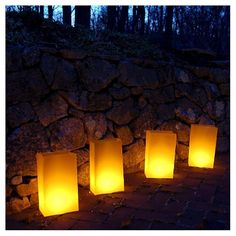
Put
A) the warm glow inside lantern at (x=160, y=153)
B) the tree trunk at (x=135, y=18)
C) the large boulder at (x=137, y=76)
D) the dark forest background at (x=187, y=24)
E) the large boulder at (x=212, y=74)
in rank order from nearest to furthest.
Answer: the warm glow inside lantern at (x=160, y=153), the large boulder at (x=137, y=76), the large boulder at (x=212, y=74), the tree trunk at (x=135, y=18), the dark forest background at (x=187, y=24)

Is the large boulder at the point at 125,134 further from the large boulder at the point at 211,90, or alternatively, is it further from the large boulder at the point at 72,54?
the large boulder at the point at 211,90

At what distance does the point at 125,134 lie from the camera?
4066 millimetres

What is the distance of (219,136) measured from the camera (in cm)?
536

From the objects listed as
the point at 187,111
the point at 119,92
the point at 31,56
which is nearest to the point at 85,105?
the point at 119,92

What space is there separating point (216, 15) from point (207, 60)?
4.47 meters

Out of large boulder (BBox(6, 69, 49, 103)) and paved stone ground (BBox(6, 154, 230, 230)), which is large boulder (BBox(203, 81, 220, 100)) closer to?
paved stone ground (BBox(6, 154, 230, 230))

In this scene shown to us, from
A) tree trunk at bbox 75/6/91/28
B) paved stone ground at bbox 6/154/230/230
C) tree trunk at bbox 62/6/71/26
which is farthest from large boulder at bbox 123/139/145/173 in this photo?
tree trunk at bbox 62/6/71/26

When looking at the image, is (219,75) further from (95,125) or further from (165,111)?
(95,125)

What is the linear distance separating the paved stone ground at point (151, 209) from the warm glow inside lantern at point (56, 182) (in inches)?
3.6

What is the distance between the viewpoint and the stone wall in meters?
3.10

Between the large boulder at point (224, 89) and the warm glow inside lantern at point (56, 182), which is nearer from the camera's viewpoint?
the warm glow inside lantern at point (56, 182)

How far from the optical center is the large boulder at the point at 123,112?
12.9ft

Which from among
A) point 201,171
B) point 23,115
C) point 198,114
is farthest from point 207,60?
point 23,115

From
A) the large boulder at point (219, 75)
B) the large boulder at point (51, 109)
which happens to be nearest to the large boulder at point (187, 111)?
the large boulder at point (219, 75)
